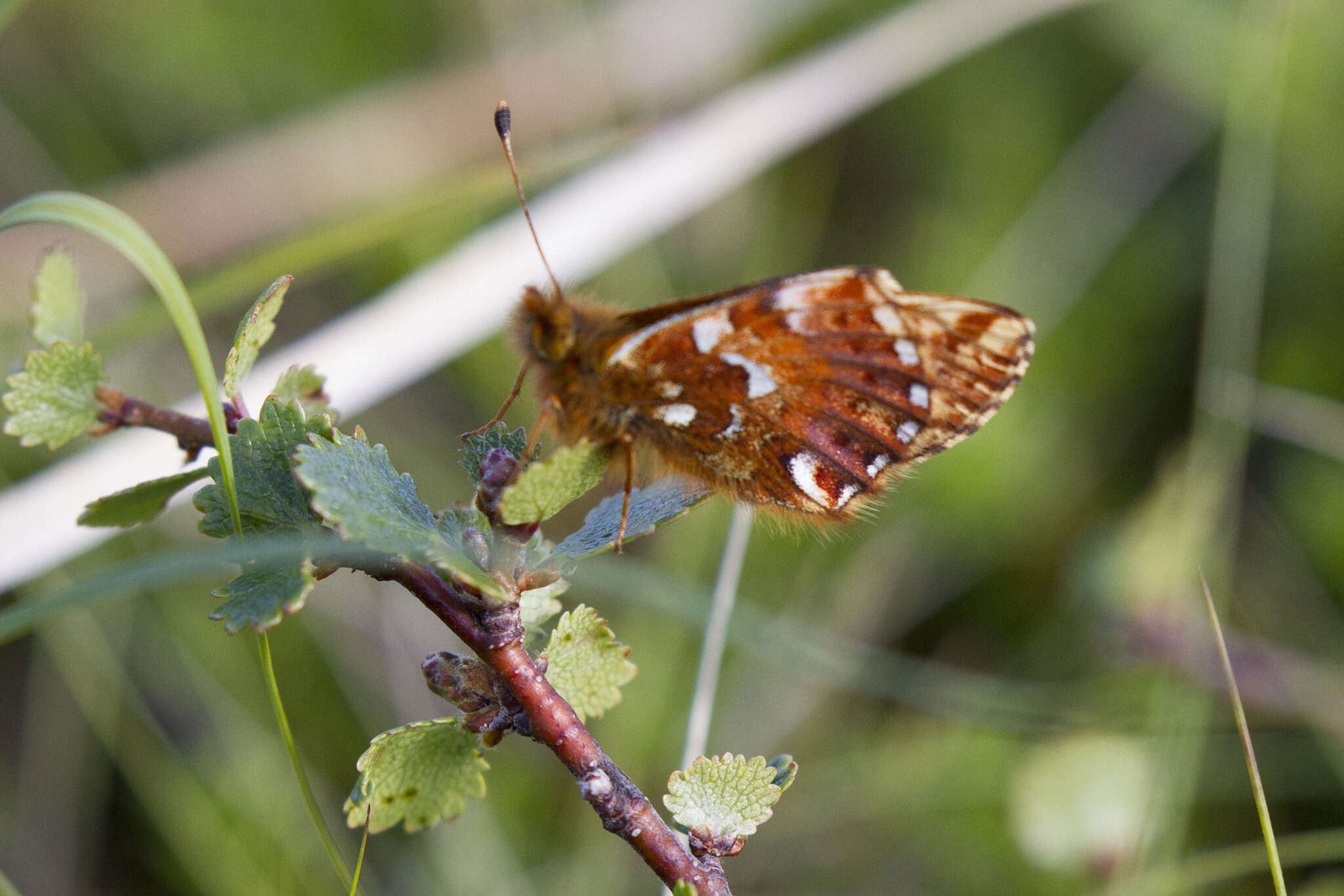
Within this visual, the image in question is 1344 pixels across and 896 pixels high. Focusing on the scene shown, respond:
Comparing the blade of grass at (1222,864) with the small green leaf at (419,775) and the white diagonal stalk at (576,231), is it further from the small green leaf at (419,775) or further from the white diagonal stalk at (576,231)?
the white diagonal stalk at (576,231)

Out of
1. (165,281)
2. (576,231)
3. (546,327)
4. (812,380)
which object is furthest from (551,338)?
(576,231)

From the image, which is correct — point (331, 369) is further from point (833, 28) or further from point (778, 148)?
point (833, 28)

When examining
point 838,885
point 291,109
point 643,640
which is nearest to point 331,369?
point 643,640

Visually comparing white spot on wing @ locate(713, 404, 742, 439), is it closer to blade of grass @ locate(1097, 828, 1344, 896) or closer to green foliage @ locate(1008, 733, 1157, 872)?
blade of grass @ locate(1097, 828, 1344, 896)

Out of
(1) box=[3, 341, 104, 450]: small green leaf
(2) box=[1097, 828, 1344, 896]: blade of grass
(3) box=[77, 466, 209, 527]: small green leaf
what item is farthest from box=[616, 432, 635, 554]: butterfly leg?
(2) box=[1097, 828, 1344, 896]: blade of grass

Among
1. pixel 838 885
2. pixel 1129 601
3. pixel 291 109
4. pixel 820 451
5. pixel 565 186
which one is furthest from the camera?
pixel 291 109

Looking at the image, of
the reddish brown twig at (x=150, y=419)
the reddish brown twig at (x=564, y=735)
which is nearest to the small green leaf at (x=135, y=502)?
the reddish brown twig at (x=150, y=419)
